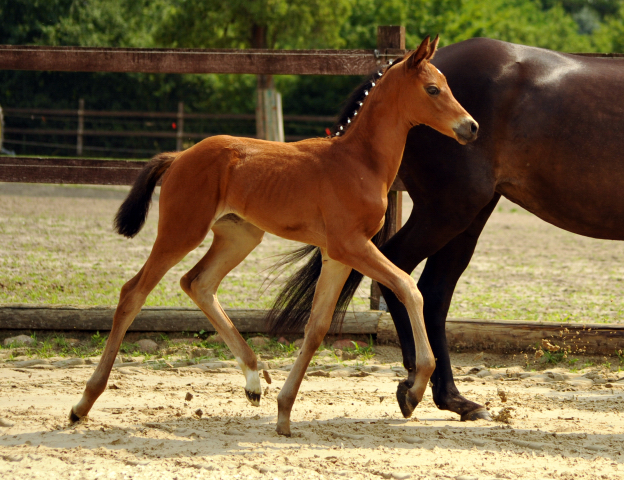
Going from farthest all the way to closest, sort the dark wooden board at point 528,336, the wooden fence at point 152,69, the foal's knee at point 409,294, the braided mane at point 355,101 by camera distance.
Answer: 1. the wooden fence at point 152,69
2. the dark wooden board at point 528,336
3. the braided mane at point 355,101
4. the foal's knee at point 409,294

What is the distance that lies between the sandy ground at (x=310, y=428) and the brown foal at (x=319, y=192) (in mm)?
241

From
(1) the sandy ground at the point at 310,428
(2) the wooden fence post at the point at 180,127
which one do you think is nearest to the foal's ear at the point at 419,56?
(1) the sandy ground at the point at 310,428

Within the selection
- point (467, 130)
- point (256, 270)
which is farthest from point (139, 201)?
point (256, 270)

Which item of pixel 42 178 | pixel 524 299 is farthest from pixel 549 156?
pixel 42 178

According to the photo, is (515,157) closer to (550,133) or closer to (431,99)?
(550,133)

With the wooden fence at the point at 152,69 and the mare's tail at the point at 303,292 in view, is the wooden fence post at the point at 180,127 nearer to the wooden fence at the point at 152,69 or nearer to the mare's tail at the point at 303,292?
the wooden fence at the point at 152,69

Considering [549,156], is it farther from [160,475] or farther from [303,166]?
[160,475]

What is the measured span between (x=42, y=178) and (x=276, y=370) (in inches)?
80.6

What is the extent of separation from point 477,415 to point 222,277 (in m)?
1.40

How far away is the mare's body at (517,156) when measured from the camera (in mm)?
3445

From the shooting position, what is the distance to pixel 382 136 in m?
3.02

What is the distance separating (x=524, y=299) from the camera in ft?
20.0

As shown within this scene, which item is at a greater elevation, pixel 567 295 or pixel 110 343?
pixel 110 343

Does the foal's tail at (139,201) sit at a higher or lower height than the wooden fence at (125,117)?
higher
